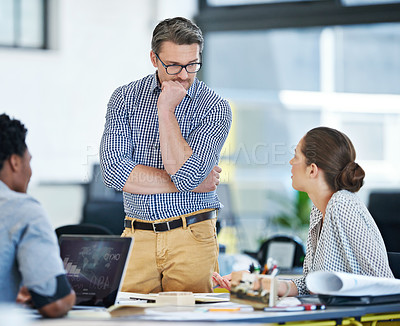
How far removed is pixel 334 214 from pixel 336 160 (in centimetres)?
22

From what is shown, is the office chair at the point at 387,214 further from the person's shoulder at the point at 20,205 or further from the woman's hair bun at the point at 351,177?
the person's shoulder at the point at 20,205

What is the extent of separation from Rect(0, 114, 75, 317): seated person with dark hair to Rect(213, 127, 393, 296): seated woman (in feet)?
2.57

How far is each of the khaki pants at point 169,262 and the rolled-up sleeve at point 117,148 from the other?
237 mm

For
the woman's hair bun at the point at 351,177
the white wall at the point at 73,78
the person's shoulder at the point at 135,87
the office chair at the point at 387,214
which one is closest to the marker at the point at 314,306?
the woman's hair bun at the point at 351,177

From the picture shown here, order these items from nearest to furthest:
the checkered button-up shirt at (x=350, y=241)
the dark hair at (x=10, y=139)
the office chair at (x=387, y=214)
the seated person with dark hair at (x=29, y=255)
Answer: the seated person with dark hair at (x=29, y=255) → the dark hair at (x=10, y=139) → the checkered button-up shirt at (x=350, y=241) → the office chair at (x=387, y=214)

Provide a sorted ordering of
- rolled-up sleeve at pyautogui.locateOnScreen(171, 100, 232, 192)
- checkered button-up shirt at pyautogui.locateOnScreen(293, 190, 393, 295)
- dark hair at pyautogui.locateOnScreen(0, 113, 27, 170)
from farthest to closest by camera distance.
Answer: rolled-up sleeve at pyautogui.locateOnScreen(171, 100, 232, 192)
checkered button-up shirt at pyautogui.locateOnScreen(293, 190, 393, 295)
dark hair at pyautogui.locateOnScreen(0, 113, 27, 170)

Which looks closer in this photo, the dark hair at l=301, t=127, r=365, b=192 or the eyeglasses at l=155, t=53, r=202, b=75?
the dark hair at l=301, t=127, r=365, b=192

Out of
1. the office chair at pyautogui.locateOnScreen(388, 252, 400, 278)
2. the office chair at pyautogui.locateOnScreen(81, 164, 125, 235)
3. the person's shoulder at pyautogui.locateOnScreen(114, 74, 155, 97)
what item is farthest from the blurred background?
the office chair at pyautogui.locateOnScreen(388, 252, 400, 278)

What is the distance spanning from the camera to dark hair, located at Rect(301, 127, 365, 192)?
232cm

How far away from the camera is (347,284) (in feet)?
6.30

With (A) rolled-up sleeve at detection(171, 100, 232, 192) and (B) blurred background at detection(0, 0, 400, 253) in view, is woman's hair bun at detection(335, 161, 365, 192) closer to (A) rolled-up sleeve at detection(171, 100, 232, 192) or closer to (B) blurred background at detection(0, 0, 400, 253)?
(A) rolled-up sleeve at detection(171, 100, 232, 192)

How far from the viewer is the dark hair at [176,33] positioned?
249 cm

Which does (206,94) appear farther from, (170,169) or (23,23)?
(23,23)

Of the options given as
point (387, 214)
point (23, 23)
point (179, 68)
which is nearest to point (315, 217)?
point (179, 68)
